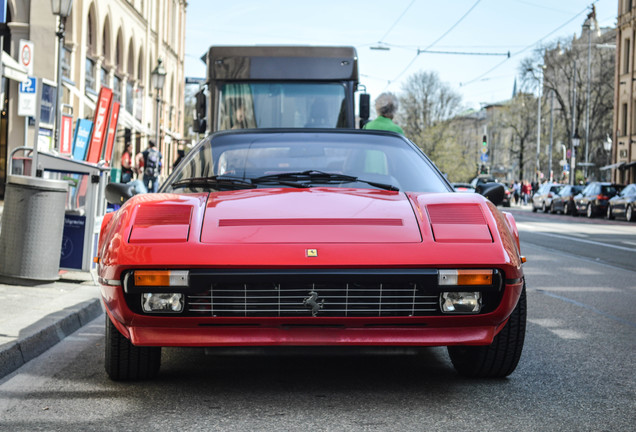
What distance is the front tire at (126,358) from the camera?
14.2ft

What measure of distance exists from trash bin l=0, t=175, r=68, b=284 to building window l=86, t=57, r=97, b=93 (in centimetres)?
2209

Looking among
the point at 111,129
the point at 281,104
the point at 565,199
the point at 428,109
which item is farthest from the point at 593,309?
the point at 428,109

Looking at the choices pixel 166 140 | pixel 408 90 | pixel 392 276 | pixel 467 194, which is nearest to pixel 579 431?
pixel 392 276

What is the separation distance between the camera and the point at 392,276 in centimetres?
388

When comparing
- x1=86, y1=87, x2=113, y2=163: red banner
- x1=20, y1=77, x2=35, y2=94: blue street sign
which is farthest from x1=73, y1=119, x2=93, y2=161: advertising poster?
x1=20, y1=77, x2=35, y2=94: blue street sign

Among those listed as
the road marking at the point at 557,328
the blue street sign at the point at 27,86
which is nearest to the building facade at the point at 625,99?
the blue street sign at the point at 27,86

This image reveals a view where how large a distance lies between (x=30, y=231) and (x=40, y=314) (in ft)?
5.98

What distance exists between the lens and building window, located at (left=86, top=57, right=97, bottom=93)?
29622mm

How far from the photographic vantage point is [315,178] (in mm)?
4914

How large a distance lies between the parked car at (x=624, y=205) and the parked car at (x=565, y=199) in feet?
15.0

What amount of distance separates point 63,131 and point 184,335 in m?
16.7

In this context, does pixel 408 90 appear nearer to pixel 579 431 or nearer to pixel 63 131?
pixel 63 131

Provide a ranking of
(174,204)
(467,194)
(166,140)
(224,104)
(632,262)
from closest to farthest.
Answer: (174,204), (467,194), (224,104), (632,262), (166,140)

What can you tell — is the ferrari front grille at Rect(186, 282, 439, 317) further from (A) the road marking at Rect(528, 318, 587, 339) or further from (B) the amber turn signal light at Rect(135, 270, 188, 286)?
(A) the road marking at Rect(528, 318, 587, 339)
